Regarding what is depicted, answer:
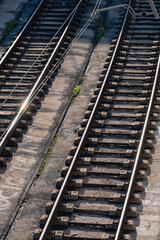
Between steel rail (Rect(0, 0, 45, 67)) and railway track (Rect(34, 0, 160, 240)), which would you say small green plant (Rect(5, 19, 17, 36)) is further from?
railway track (Rect(34, 0, 160, 240))

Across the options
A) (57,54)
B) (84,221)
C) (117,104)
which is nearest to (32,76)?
(57,54)

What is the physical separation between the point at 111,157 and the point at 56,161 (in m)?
1.44

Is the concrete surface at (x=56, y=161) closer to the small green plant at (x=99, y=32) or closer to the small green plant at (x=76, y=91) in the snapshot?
the small green plant at (x=76, y=91)

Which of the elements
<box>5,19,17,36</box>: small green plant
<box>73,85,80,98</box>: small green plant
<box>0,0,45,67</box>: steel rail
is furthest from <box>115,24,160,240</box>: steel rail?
<box>5,19,17,36</box>: small green plant

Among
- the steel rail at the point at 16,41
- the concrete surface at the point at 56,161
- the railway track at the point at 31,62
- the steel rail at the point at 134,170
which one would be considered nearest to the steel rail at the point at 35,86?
the railway track at the point at 31,62

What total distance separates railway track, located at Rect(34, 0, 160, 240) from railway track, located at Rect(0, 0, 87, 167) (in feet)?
6.02

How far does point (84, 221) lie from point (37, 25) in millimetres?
12149

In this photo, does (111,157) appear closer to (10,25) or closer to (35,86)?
(35,86)

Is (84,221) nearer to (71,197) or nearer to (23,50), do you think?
(71,197)

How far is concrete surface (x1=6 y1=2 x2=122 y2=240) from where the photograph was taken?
12637 mm

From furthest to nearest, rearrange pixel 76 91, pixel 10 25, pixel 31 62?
pixel 10 25 < pixel 31 62 < pixel 76 91

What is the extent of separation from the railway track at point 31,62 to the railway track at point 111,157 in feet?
6.02

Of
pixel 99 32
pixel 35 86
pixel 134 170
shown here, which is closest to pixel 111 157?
pixel 134 170

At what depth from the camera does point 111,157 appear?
47.3 feet
